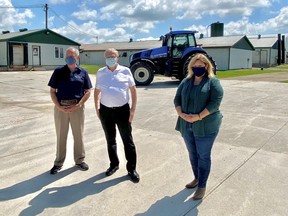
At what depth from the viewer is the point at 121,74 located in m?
4.30

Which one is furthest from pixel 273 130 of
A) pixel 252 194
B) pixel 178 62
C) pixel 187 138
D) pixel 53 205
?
pixel 178 62

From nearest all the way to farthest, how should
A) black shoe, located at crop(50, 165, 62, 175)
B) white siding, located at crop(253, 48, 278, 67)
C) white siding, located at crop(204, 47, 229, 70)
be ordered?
black shoe, located at crop(50, 165, 62, 175) < white siding, located at crop(204, 47, 229, 70) < white siding, located at crop(253, 48, 278, 67)

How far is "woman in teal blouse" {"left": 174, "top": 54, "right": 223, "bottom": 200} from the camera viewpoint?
3523 millimetres

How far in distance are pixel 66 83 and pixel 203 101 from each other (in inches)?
75.6

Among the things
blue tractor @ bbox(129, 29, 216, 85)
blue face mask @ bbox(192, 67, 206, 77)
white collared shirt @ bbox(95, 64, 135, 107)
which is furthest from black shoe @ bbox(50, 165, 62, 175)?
blue tractor @ bbox(129, 29, 216, 85)

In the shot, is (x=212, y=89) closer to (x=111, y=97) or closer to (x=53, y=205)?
(x=111, y=97)

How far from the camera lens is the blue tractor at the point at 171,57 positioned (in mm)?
17125

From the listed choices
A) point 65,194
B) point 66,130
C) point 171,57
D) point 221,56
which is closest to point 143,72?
point 171,57

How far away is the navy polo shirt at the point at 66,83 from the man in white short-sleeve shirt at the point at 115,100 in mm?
276

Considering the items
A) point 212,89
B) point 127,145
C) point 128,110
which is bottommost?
point 127,145

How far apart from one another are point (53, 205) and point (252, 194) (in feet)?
7.55

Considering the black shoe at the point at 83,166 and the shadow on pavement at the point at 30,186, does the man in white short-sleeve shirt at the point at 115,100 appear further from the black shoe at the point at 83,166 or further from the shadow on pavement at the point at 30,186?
the shadow on pavement at the point at 30,186

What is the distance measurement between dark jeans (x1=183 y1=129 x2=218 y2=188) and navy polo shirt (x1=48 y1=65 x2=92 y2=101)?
1.66m

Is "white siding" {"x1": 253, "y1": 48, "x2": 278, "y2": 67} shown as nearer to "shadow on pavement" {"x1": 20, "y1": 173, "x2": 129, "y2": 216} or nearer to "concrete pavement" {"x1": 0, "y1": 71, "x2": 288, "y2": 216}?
"concrete pavement" {"x1": 0, "y1": 71, "x2": 288, "y2": 216}
